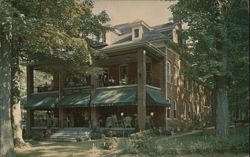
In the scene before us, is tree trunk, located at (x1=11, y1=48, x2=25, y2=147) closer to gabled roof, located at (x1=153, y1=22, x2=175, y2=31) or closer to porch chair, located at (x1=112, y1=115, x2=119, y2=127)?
porch chair, located at (x1=112, y1=115, x2=119, y2=127)

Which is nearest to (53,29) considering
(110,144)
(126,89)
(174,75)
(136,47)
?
(110,144)

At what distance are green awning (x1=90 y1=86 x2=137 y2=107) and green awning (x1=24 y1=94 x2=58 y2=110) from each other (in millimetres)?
5438

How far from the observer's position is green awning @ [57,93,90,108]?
3409 centimetres

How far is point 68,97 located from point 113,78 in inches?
184

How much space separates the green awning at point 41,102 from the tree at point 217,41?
16944 mm

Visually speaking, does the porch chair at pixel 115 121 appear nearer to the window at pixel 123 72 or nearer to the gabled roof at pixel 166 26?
the window at pixel 123 72

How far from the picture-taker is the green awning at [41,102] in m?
37.3

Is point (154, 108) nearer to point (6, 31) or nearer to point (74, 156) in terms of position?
point (74, 156)

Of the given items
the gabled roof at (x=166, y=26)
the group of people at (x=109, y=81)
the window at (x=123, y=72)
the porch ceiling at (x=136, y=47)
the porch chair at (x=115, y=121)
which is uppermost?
the gabled roof at (x=166, y=26)

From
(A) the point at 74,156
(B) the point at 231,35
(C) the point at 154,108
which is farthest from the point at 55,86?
(B) the point at 231,35

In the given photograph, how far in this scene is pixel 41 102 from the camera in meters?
38.4

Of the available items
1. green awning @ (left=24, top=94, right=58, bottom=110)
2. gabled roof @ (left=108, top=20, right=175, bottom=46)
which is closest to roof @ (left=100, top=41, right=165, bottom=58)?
gabled roof @ (left=108, top=20, right=175, bottom=46)

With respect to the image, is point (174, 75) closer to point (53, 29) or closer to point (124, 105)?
point (124, 105)

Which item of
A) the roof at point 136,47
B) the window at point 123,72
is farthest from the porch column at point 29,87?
the roof at point 136,47
